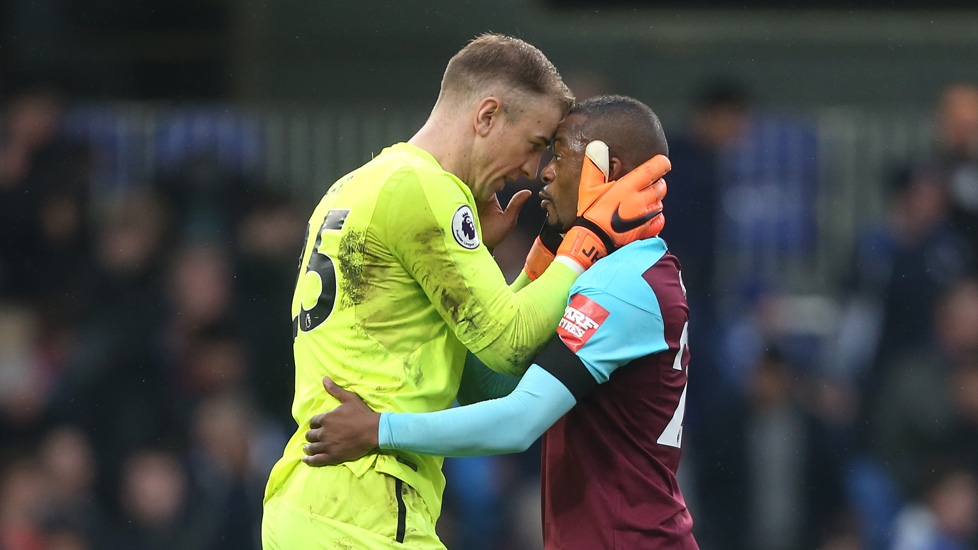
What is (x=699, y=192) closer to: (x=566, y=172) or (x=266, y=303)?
(x=266, y=303)

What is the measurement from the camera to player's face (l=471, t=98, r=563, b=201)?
3186 millimetres

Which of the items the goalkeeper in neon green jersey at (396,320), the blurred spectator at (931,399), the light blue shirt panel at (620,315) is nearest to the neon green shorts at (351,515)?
the goalkeeper in neon green jersey at (396,320)

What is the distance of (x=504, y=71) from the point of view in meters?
3.19

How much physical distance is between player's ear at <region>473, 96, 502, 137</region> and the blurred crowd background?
3.23m

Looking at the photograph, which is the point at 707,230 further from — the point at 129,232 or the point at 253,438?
the point at 129,232

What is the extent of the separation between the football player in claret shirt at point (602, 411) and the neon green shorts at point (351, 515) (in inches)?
2.9

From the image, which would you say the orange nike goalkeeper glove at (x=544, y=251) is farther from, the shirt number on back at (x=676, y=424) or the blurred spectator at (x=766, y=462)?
the blurred spectator at (x=766, y=462)

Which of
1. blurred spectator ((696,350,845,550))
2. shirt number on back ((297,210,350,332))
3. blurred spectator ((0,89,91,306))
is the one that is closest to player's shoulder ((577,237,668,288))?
shirt number on back ((297,210,350,332))

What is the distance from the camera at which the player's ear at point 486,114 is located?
3168mm

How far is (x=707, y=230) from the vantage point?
263 inches

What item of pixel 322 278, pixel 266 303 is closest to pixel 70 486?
pixel 266 303

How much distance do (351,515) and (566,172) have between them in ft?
3.43

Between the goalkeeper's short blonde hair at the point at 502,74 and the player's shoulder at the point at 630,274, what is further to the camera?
the goalkeeper's short blonde hair at the point at 502,74

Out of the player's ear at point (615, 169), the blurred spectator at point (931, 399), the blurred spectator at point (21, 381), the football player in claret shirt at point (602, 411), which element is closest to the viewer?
the football player in claret shirt at point (602, 411)
